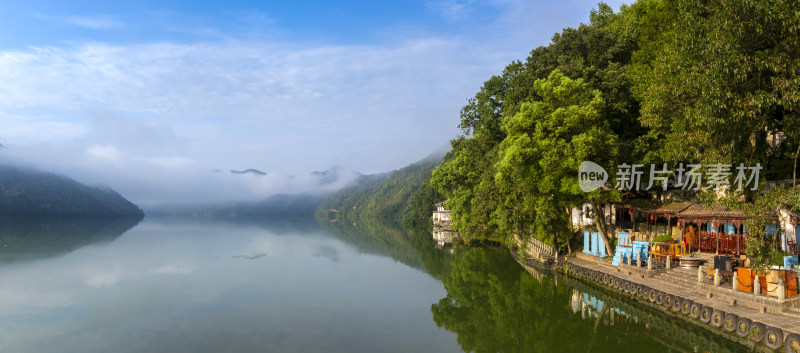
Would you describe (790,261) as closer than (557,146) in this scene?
Yes

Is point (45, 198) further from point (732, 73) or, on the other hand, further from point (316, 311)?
point (732, 73)

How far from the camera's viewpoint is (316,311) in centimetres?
2000

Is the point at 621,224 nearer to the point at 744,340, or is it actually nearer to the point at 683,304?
the point at 683,304

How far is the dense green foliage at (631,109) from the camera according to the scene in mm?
12828

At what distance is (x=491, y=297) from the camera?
23656 mm

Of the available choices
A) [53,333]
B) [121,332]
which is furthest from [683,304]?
[53,333]

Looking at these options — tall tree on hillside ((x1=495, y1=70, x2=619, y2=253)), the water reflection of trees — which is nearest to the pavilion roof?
tall tree on hillside ((x1=495, y1=70, x2=619, y2=253))

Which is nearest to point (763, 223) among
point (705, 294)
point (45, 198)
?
point (705, 294)

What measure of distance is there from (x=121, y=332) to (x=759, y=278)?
22.5 metres

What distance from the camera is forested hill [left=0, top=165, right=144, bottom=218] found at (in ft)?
472

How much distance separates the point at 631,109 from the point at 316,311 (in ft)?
77.8

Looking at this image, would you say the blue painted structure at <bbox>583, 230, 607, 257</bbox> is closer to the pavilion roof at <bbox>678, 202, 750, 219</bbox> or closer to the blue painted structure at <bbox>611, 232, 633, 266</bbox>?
the blue painted structure at <bbox>611, 232, 633, 266</bbox>

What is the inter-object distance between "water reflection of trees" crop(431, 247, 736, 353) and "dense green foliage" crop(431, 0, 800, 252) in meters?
4.97

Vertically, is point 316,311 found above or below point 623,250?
below
